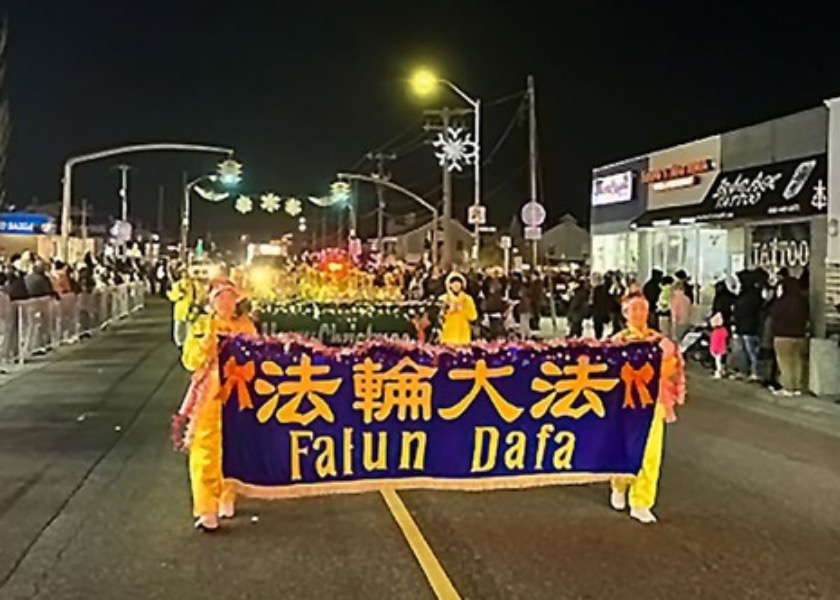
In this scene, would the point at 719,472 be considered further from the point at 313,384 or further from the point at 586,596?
the point at 586,596

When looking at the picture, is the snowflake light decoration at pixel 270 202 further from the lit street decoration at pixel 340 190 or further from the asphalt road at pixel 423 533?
the asphalt road at pixel 423 533

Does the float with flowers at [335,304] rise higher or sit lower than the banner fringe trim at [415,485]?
higher

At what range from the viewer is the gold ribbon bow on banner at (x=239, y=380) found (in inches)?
385

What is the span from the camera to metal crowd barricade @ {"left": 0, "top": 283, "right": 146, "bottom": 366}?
917 inches

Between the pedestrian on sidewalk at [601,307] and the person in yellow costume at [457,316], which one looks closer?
the person in yellow costume at [457,316]

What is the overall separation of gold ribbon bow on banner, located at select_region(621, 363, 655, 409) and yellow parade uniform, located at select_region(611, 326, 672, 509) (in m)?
0.11

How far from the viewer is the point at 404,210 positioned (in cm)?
13312

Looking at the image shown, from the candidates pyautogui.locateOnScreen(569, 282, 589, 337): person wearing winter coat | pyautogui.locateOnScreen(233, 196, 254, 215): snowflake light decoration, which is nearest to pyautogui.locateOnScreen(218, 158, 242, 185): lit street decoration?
pyautogui.locateOnScreen(569, 282, 589, 337): person wearing winter coat

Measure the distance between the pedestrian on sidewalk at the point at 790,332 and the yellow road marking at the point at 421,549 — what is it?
36.3ft

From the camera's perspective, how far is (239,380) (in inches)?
388

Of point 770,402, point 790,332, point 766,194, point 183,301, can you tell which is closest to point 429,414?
point 770,402

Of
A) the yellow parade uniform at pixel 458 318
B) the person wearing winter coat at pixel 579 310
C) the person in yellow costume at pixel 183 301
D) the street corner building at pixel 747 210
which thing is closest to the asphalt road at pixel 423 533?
the yellow parade uniform at pixel 458 318

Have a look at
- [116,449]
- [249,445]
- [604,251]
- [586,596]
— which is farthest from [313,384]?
[604,251]

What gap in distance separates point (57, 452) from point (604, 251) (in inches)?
1393
